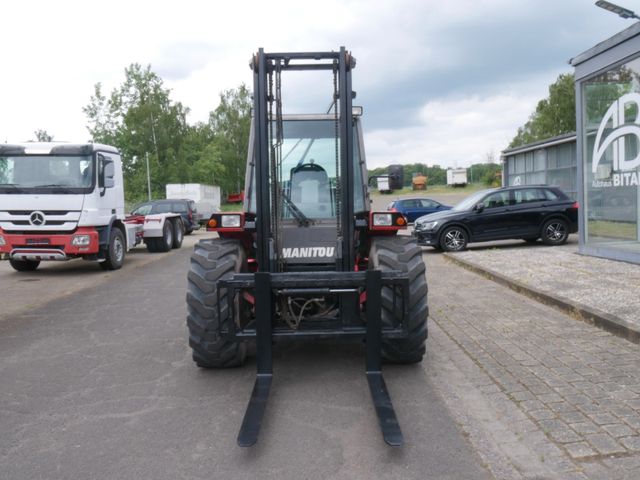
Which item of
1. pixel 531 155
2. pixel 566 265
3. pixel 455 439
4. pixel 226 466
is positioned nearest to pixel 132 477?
pixel 226 466

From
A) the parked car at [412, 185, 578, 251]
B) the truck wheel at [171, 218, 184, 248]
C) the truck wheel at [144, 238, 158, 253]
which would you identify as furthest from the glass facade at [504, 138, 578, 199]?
the truck wheel at [144, 238, 158, 253]

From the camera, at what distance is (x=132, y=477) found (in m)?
3.22

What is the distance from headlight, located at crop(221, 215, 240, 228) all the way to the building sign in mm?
8238

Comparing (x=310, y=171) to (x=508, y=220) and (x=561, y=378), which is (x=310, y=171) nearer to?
(x=561, y=378)

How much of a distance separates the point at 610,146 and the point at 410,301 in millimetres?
8226

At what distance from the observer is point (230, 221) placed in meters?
5.21

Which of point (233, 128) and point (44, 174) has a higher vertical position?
point (233, 128)

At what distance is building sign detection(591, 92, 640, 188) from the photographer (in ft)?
33.7

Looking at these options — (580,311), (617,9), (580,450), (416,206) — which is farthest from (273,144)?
(416,206)

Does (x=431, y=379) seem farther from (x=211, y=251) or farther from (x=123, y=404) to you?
(x=123, y=404)

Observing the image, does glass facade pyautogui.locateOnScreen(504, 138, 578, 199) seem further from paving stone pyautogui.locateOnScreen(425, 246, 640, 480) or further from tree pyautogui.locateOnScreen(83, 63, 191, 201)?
tree pyautogui.locateOnScreen(83, 63, 191, 201)

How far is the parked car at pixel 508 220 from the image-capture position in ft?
49.1

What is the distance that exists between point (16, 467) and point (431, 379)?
10.4 feet

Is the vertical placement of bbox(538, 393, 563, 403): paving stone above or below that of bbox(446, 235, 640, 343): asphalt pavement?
below
